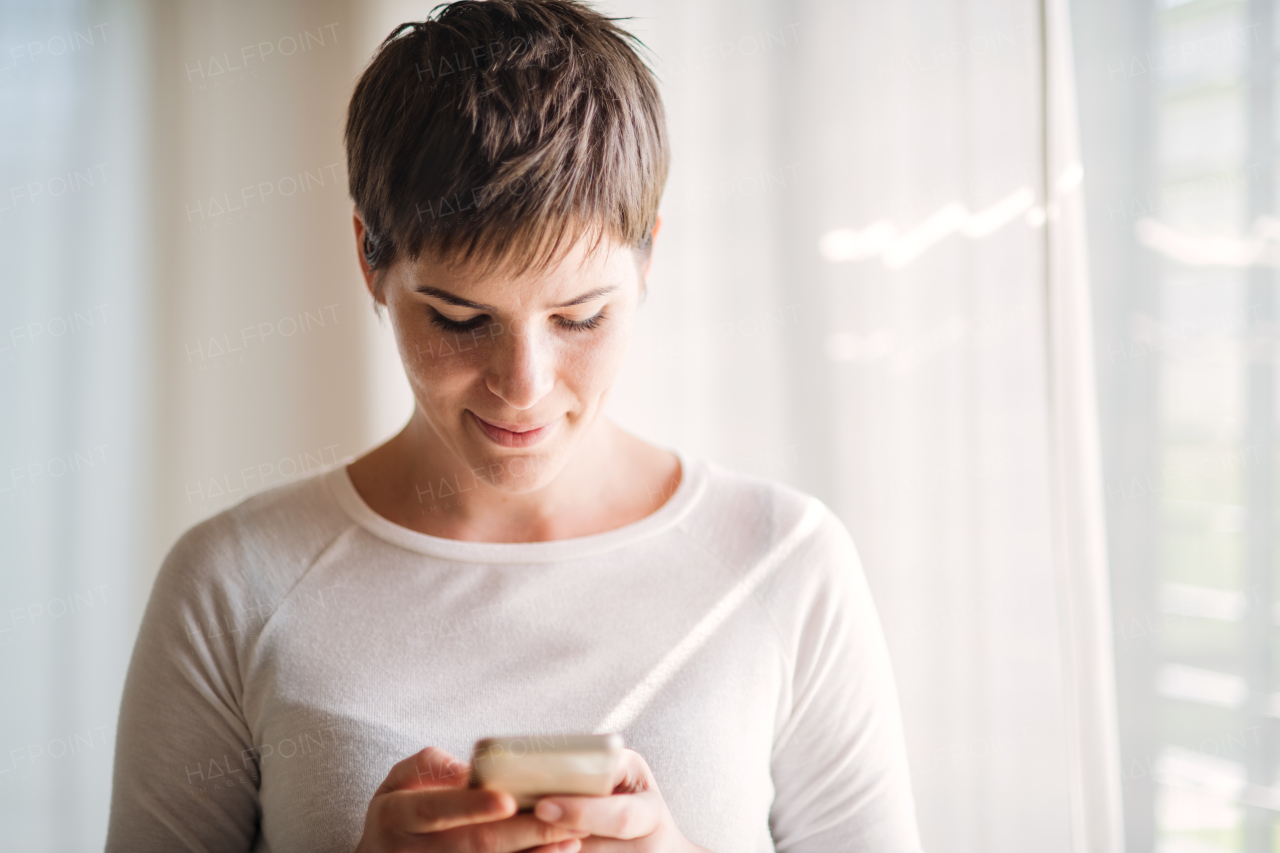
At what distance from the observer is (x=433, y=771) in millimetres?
722

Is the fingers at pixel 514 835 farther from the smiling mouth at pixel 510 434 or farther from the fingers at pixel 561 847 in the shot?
the smiling mouth at pixel 510 434

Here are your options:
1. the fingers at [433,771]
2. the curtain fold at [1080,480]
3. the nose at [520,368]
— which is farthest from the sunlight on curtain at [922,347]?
the fingers at [433,771]

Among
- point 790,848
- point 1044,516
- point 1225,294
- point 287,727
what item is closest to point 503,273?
point 287,727

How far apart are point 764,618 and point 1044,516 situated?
952mm

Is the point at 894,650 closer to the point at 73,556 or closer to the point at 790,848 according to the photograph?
the point at 790,848

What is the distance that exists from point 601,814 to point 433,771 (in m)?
0.15

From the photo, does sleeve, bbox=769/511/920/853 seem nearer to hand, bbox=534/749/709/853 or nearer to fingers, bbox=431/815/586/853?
hand, bbox=534/749/709/853

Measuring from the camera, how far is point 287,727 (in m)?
0.86

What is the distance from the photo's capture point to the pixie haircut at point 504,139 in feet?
2.57

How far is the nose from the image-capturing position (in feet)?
2.69

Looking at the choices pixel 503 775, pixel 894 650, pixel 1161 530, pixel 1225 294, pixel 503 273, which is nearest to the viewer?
pixel 503 775

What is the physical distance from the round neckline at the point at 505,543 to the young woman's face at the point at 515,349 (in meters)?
0.09

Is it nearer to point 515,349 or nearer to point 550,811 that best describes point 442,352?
point 515,349

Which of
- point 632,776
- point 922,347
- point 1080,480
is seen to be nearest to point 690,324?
point 922,347
